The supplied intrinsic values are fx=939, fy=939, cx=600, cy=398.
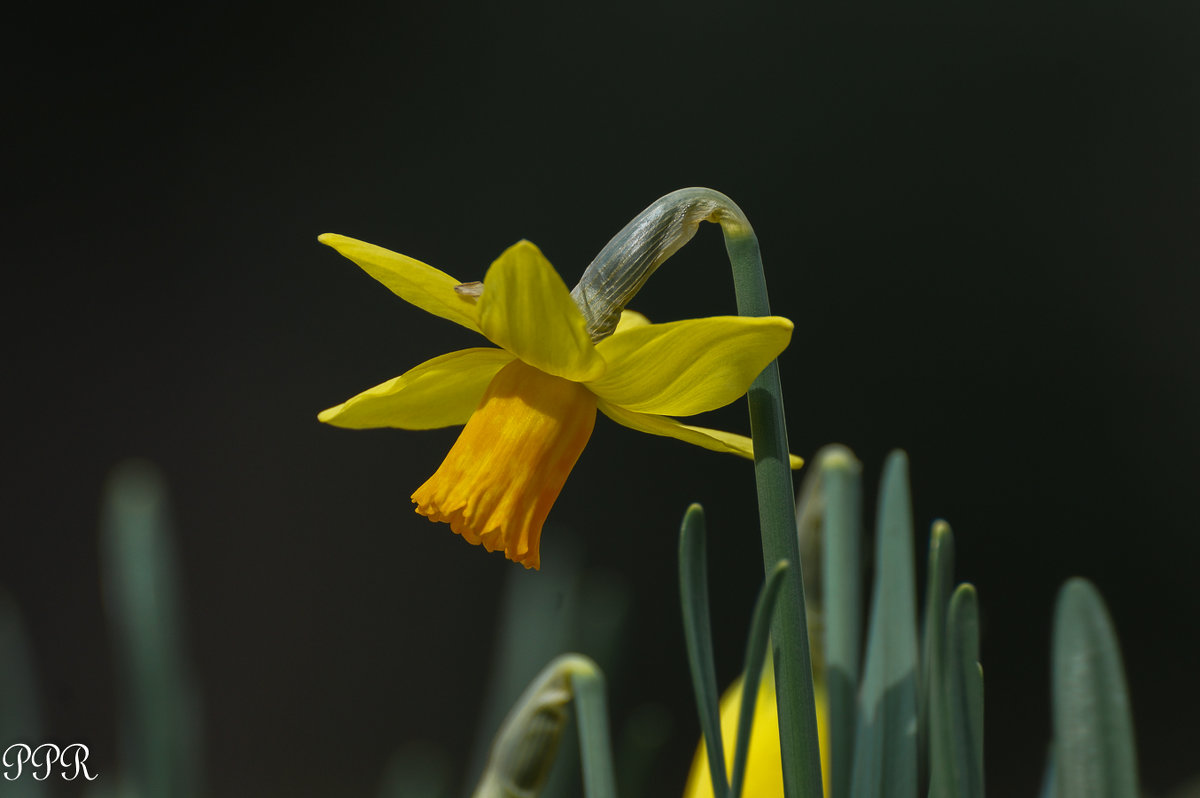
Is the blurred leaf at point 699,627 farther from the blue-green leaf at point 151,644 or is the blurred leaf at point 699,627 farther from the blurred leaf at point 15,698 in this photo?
the blurred leaf at point 15,698

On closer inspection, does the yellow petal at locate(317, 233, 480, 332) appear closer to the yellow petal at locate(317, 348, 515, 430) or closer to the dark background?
the yellow petal at locate(317, 348, 515, 430)

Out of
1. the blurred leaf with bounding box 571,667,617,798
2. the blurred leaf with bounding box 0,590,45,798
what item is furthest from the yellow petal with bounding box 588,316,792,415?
the blurred leaf with bounding box 0,590,45,798

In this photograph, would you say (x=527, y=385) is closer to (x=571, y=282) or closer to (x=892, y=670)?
(x=892, y=670)

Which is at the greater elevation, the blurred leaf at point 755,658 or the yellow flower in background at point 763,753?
the blurred leaf at point 755,658

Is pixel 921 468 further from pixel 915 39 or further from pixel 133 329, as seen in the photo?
pixel 133 329

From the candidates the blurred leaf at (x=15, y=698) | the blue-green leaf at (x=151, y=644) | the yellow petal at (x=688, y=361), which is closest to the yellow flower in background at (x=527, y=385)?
the yellow petal at (x=688, y=361)

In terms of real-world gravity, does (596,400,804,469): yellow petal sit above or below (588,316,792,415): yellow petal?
below
